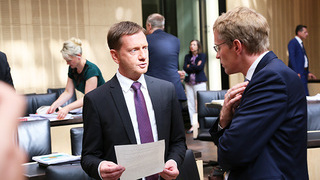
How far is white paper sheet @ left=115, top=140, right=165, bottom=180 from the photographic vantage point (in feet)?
5.53

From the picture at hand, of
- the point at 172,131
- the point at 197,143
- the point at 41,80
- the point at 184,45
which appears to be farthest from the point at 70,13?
the point at 172,131

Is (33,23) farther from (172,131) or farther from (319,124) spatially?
(172,131)

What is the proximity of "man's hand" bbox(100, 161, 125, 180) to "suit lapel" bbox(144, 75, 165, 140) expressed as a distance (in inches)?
11.8

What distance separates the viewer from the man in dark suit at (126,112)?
1.87m

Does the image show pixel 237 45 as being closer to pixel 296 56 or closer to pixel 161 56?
pixel 161 56

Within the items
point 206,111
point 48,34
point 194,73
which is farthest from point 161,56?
point 48,34

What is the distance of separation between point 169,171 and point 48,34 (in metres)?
7.73

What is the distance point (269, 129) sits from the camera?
1483mm

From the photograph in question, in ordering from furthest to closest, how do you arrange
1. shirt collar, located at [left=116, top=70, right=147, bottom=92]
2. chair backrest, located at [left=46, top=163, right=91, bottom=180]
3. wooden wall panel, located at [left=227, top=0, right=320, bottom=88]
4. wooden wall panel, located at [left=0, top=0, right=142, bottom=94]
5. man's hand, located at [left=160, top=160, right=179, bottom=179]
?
wooden wall panel, located at [left=227, top=0, right=320, bottom=88]
wooden wall panel, located at [left=0, top=0, right=142, bottom=94]
chair backrest, located at [left=46, top=163, right=91, bottom=180]
shirt collar, located at [left=116, top=70, right=147, bottom=92]
man's hand, located at [left=160, top=160, right=179, bottom=179]

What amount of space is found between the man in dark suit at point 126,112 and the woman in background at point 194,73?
715 cm

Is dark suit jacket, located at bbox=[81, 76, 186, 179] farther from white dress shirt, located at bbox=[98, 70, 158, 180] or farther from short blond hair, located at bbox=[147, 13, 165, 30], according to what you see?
short blond hair, located at bbox=[147, 13, 165, 30]

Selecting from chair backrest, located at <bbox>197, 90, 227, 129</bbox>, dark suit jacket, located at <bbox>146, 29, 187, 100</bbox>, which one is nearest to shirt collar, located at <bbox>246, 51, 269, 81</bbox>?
dark suit jacket, located at <bbox>146, 29, 187, 100</bbox>

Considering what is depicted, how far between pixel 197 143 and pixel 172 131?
604cm

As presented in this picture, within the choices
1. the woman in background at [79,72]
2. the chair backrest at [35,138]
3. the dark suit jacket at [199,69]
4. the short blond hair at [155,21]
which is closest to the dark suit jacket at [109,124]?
the chair backrest at [35,138]
